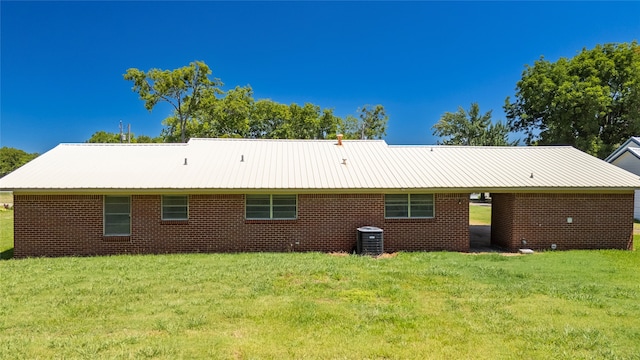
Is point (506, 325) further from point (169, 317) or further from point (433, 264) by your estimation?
point (169, 317)

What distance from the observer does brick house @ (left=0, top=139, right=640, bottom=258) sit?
11.8 m

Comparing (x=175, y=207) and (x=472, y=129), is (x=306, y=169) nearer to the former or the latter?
(x=175, y=207)

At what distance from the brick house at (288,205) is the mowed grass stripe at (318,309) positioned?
165cm

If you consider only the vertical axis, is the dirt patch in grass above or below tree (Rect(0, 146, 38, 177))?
below

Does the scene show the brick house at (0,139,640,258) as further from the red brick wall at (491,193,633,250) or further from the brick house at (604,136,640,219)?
the brick house at (604,136,640,219)

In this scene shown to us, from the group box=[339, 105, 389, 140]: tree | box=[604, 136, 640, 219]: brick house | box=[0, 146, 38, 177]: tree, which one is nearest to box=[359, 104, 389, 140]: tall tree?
box=[339, 105, 389, 140]: tree

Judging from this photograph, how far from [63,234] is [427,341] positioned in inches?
443

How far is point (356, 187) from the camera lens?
12148 mm

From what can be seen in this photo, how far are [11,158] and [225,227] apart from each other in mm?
113301

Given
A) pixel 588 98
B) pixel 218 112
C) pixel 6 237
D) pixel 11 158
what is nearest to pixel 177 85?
pixel 218 112

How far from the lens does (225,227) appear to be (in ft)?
40.3

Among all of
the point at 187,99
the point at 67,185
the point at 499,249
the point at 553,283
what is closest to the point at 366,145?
the point at 499,249

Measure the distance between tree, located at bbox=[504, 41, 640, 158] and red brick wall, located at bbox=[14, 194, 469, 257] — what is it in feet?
81.5

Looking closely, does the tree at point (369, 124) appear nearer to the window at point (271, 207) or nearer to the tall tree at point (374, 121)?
the tall tree at point (374, 121)
